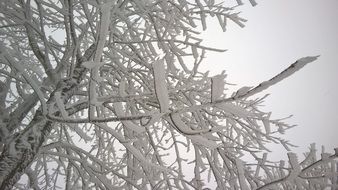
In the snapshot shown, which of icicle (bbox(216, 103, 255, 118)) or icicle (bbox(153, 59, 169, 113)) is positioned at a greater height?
icicle (bbox(153, 59, 169, 113))

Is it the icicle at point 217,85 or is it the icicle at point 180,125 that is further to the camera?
the icicle at point 180,125

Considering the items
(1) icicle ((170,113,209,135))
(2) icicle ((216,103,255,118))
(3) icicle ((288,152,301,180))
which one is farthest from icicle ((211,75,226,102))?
(3) icicle ((288,152,301,180))

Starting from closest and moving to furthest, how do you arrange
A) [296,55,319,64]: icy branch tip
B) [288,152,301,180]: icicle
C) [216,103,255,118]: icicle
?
[296,55,319,64]: icy branch tip < [216,103,255,118]: icicle < [288,152,301,180]: icicle

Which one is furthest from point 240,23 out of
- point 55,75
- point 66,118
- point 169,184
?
point 66,118

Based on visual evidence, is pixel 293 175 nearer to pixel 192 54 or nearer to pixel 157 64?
pixel 157 64

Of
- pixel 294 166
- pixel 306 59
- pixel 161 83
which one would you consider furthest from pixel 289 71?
pixel 294 166

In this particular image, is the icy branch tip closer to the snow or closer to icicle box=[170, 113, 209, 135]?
the snow

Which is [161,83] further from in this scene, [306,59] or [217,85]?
[306,59]

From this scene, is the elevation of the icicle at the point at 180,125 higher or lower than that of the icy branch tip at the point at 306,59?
lower

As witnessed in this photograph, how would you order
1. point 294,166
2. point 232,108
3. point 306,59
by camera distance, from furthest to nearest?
point 294,166 < point 232,108 < point 306,59

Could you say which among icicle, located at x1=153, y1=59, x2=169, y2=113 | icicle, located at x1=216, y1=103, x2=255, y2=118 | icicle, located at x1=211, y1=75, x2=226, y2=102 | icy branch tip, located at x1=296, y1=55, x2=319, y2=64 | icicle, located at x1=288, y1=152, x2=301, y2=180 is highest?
icicle, located at x1=153, y1=59, x2=169, y2=113

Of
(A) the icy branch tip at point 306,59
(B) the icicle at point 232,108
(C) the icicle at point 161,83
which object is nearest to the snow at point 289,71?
(A) the icy branch tip at point 306,59

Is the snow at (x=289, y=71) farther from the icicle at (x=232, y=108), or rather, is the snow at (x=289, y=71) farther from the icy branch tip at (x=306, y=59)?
the icicle at (x=232, y=108)

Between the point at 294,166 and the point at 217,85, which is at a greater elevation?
the point at 217,85
